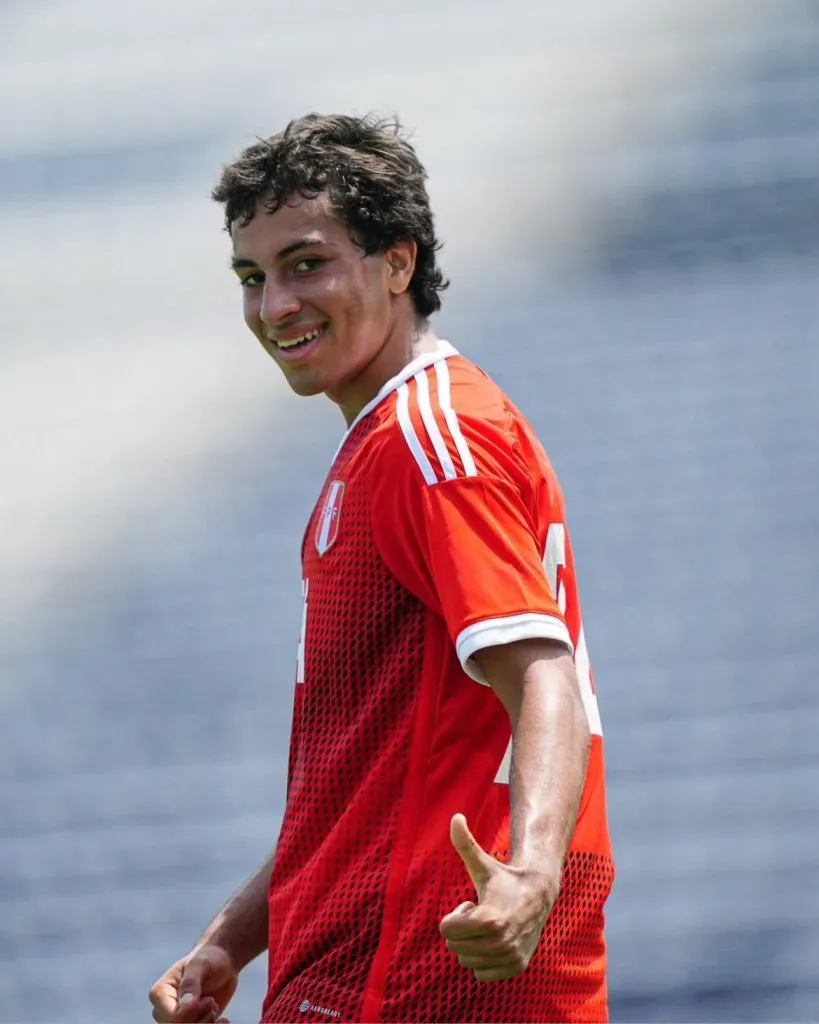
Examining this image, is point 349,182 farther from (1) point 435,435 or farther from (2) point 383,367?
(1) point 435,435

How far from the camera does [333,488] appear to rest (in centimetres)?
179

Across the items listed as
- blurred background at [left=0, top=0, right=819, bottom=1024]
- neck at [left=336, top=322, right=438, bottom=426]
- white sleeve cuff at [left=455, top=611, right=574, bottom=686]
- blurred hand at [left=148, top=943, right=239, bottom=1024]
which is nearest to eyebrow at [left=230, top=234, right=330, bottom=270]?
neck at [left=336, top=322, right=438, bottom=426]

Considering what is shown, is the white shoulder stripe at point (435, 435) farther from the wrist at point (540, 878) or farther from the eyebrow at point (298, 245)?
the wrist at point (540, 878)

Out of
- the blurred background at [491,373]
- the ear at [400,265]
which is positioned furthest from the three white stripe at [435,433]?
the blurred background at [491,373]

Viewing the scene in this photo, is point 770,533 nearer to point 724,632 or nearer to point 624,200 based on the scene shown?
point 724,632

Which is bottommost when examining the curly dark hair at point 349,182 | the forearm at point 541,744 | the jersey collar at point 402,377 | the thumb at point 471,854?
the thumb at point 471,854

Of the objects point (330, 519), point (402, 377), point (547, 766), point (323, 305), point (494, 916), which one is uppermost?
point (323, 305)

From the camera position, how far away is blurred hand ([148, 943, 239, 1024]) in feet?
6.39

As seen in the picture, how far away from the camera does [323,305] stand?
1877 mm

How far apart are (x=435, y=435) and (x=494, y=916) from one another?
1.67ft

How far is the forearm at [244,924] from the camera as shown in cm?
200

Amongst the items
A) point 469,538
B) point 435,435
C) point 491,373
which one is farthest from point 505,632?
point 491,373

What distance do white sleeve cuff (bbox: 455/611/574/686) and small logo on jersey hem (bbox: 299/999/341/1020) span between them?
40 cm

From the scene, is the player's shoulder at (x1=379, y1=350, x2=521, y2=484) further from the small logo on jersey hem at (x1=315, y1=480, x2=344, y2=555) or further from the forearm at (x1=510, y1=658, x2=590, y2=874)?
the forearm at (x1=510, y1=658, x2=590, y2=874)
